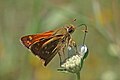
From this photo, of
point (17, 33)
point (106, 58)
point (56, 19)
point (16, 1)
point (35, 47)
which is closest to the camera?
point (35, 47)

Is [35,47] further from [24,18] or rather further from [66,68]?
[24,18]

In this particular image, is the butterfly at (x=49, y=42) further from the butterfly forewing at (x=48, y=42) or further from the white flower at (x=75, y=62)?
the white flower at (x=75, y=62)

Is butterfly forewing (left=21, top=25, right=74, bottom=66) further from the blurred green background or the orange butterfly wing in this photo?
the blurred green background


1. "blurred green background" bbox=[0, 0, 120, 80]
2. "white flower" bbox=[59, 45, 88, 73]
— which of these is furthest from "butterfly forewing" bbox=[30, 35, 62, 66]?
"blurred green background" bbox=[0, 0, 120, 80]

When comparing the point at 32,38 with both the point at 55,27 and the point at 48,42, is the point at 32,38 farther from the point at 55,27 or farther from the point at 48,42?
the point at 55,27

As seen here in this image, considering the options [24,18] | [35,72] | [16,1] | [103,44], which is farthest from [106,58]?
[24,18]

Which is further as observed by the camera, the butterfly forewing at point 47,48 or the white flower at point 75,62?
the butterfly forewing at point 47,48

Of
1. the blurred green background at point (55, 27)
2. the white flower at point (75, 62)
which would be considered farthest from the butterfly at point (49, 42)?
the blurred green background at point (55, 27)

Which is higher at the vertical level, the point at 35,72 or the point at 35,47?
the point at 35,47
